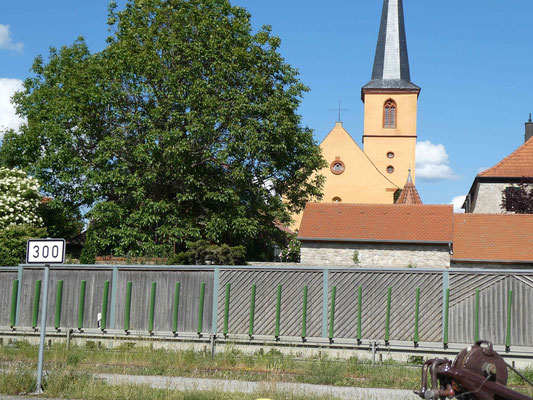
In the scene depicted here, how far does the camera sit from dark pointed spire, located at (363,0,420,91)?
211 ft

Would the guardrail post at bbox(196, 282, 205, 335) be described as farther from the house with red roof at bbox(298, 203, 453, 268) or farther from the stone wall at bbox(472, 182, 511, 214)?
the stone wall at bbox(472, 182, 511, 214)

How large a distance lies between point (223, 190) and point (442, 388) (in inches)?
1023

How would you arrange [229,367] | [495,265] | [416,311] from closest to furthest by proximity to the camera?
[229,367] → [416,311] → [495,265]

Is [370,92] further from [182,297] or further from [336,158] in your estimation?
[182,297]

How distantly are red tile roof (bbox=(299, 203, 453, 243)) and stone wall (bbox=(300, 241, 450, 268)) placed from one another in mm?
468

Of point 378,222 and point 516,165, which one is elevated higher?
point 516,165

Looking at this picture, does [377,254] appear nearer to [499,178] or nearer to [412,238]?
[412,238]

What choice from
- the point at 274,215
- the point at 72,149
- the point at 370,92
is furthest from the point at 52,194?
the point at 370,92

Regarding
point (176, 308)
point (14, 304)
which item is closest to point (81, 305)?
point (14, 304)

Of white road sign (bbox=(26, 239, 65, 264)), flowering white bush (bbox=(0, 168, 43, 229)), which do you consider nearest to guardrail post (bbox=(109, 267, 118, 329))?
white road sign (bbox=(26, 239, 65, 264))

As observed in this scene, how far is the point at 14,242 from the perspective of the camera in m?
28.0

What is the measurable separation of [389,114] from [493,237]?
3247cm

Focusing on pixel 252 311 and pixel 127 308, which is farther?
pixel 127 308

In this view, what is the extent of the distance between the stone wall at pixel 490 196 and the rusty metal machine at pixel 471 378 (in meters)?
46.7
